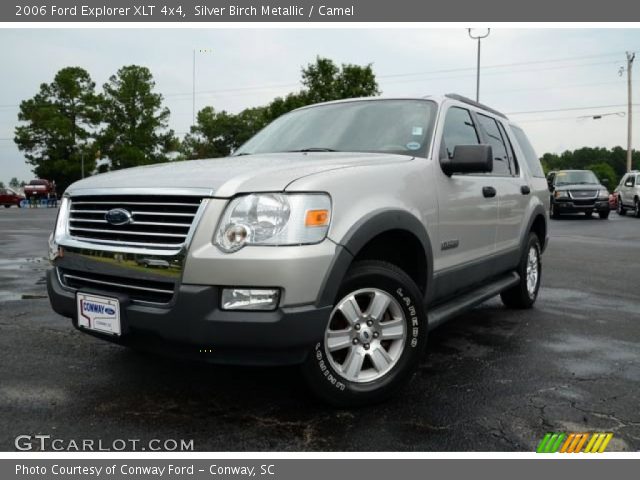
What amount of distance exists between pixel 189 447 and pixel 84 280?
1.13 meters

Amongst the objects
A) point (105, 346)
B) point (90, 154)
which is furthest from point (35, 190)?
point (105, 346)

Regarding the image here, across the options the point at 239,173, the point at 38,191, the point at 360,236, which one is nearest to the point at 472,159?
the point at 360,236

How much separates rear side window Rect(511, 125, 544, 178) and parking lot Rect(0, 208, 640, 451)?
1.65 meters

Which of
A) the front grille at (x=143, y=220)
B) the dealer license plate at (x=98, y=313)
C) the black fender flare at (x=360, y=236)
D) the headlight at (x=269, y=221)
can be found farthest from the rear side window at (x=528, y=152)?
the dealer license plate at (x=98, y=313)

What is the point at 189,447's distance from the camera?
2.70 meters

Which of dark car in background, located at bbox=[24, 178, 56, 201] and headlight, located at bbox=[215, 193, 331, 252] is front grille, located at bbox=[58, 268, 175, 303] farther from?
dark car in background, located at bbox=[24, 178, 56, 201]

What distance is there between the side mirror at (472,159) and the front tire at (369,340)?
94 cm

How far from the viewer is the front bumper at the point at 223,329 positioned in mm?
2713

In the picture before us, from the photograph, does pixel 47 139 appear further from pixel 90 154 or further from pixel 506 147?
pixel 506 147

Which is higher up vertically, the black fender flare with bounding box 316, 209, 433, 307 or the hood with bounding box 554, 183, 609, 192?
the hood with bounding box 554, 183, 609, 192

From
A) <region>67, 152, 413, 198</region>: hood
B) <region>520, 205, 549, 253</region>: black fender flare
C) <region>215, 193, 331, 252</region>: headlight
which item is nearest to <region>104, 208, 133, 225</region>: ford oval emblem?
<region>67, 152, 413, 198</region>: hood

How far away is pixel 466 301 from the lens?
4.22 metres

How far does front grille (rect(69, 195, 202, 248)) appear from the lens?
9.36ft

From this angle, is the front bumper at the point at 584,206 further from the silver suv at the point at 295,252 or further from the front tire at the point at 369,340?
the front tire at the point at 369,340
